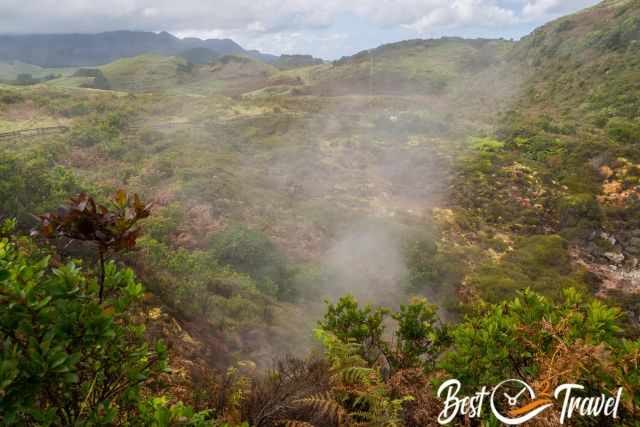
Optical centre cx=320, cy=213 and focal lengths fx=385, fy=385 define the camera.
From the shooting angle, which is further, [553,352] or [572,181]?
[572,181]

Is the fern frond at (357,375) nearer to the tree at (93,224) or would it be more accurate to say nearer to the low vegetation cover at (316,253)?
the low vegetation cover at (316,253)

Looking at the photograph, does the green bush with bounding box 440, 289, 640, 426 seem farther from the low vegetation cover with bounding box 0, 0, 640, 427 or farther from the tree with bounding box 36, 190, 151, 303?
the tree with bounding box 36, 190, 151, 303

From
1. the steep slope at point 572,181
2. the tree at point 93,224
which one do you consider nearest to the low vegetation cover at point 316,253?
the tree at point 93,224

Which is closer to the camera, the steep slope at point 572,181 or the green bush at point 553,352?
the green bush at point 553,352

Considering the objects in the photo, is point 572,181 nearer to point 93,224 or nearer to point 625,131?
point 625,131

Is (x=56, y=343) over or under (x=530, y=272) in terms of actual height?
over

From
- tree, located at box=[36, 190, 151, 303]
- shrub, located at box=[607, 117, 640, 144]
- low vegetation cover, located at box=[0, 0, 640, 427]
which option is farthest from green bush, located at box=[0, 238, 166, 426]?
shrub, located at box=[607, 117, 640, 144]

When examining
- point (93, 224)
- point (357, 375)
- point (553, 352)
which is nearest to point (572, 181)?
point (553, 352)

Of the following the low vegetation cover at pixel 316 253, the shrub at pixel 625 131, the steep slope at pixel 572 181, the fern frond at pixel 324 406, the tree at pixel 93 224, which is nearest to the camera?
the tree at pixel 93 224

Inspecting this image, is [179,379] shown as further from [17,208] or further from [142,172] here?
[142,172]

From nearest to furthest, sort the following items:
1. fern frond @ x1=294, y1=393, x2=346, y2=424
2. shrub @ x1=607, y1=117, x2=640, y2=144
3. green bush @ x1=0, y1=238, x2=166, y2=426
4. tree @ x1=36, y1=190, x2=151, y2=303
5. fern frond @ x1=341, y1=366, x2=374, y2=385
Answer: green bush @ x1=0, y1=238, x2=166, y2=426
tree @ x1=36, y1=190, x2=151, y2=303
fern frond @ x1=294, y1=393, x2=346, y2=424
fern frond @ x1=341, y1=366, x2=374, y2=385
shrub @ x1=607, y1=117, x2=640, y2=144

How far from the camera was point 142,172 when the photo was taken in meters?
16.8

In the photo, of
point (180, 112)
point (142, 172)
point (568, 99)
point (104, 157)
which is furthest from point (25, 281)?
point (568, 99)

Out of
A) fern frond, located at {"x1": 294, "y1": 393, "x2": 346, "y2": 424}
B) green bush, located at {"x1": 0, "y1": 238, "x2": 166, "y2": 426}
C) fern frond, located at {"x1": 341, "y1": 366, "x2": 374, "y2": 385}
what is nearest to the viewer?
green bush, located at {"x1": 0, "y1": 238, "x2": 166, "y2": 426}
